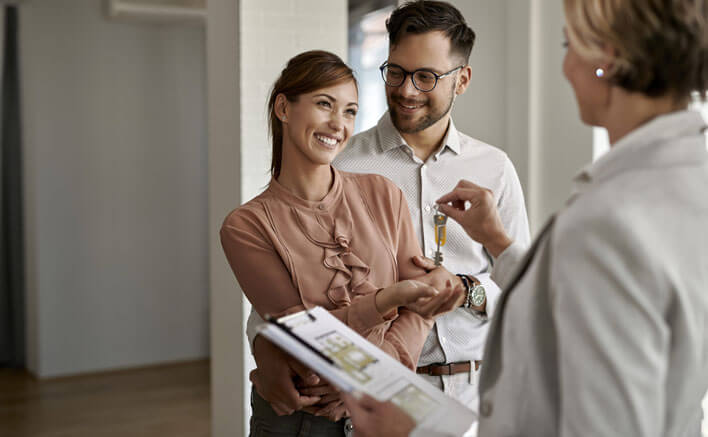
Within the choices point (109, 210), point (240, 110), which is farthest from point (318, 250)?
point (109, 210)

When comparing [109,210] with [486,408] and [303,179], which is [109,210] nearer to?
[303,179]

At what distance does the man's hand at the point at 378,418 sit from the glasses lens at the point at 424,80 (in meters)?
1.03

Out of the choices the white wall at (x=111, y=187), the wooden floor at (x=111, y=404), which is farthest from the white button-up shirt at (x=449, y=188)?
the white wall at (x=111, y=187)

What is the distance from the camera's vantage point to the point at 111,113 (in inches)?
200

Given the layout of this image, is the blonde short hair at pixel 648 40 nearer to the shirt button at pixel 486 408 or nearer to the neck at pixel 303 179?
the shirt button at pixel 486 408

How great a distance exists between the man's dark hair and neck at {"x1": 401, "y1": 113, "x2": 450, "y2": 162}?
0.66 feet

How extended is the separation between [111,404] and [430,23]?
3.61 metres

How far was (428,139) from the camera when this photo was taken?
1939 mm

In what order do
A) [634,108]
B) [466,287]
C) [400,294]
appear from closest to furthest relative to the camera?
[634,108] < [400,294] < [466,287]

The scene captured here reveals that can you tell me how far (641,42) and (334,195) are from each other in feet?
2.76

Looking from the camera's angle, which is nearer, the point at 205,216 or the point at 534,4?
the point at 534,4

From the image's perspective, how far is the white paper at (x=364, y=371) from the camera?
41.1 inches

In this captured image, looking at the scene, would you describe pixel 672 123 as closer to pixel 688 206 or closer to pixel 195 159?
pixel 688 206

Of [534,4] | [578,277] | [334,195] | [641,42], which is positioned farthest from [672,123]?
[534,4]
